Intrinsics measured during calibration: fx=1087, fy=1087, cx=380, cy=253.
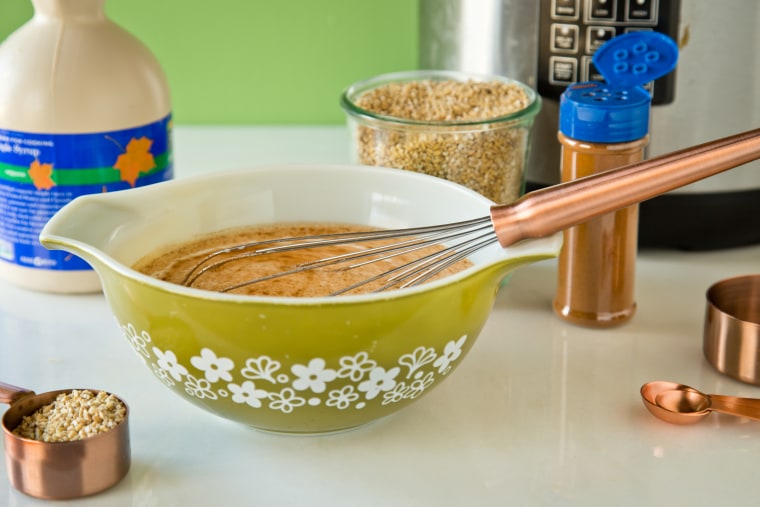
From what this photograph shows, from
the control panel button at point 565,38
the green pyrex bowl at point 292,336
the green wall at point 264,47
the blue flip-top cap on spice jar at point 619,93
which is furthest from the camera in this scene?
the green wall at point 264,47

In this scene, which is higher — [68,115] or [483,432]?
[68,115]

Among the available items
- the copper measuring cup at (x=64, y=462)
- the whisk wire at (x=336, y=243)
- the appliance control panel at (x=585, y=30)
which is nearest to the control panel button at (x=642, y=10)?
the appliance control panel at (x=585, y=30)

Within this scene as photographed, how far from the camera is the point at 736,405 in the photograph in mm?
614

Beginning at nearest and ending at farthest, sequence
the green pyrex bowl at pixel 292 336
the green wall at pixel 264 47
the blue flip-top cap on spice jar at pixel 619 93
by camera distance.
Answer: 1. the green pyrex bowl at pixel 292 336
2. the blue flip-top cap on spice jar at pixel 619 93
3. the green wall at pixel 264 47

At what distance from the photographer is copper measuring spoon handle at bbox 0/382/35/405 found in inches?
23.3

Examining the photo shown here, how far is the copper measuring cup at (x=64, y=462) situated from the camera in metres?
0.53

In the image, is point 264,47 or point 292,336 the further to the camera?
point 264,47

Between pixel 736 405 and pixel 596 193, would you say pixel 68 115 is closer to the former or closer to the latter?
pixel 596 193

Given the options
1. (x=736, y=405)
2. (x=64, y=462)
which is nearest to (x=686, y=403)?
(x=736, y=405)

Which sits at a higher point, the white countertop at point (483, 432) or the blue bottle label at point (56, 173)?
the blue bottle label at point (56, 173)

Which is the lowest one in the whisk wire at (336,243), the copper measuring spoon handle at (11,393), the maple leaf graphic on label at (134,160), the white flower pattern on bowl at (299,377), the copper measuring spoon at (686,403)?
the copper measuring spoon at (686,403)

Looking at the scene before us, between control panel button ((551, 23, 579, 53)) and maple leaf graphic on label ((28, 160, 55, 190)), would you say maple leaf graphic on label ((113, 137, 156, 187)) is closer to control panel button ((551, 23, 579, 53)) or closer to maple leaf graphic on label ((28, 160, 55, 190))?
maple leaf graphic on label ((28, 160, 55, 190))

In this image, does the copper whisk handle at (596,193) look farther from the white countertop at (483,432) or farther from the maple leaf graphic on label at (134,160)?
the maple leaf graphic on label at (134,160)

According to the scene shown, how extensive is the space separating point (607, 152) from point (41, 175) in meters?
0.38
